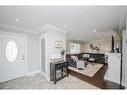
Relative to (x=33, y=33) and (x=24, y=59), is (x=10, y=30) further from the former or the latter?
(x=24, y=59)

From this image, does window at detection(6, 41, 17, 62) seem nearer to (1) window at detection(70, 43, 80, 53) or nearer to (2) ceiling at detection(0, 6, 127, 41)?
(2) ceiling at detection(0, 6, 127, 41)

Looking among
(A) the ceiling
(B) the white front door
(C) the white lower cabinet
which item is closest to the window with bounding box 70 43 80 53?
(C) the white lower cabinet

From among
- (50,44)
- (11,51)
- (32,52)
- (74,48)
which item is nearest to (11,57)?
(11,51)

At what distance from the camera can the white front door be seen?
302 cm

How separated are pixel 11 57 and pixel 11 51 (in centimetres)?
26

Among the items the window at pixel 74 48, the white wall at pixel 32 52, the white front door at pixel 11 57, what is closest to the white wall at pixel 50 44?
the white wall at pixel 32 52

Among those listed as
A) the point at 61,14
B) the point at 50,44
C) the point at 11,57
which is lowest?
the point at 11,57

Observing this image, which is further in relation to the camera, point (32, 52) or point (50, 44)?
point (32, 52)

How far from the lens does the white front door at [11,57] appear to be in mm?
3023

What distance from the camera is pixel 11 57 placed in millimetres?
3264

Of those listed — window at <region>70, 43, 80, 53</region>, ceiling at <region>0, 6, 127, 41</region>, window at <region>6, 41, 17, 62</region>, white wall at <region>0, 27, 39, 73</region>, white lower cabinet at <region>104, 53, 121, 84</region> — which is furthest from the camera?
window at <region>70, 43, 80, 53</region>

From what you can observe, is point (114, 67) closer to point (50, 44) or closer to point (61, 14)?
point (50, 44)

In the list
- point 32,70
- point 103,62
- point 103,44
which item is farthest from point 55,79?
point 103,44
